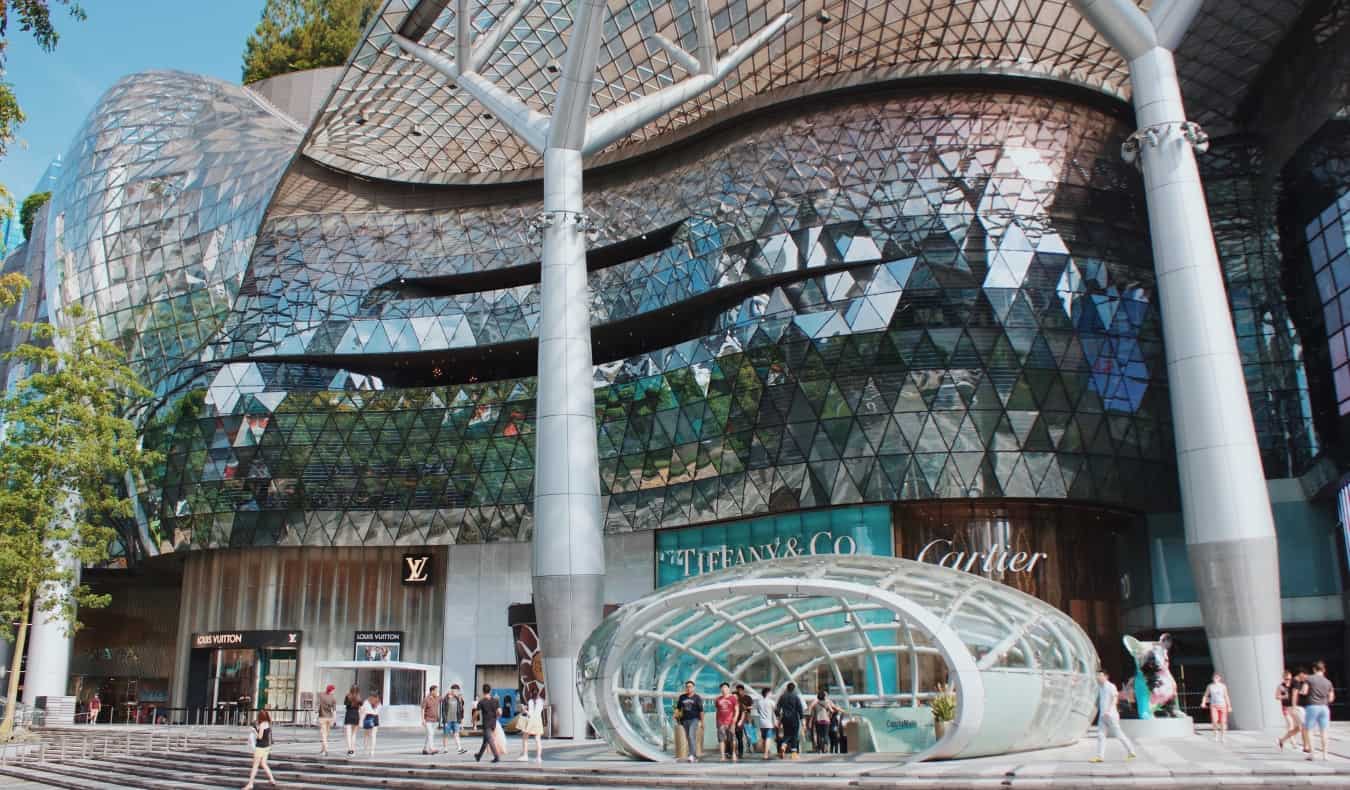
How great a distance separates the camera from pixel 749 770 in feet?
56.9

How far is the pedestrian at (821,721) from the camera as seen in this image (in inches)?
800

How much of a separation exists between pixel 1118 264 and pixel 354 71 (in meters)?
30.3

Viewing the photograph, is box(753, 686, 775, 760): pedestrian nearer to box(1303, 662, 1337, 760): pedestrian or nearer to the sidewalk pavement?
the sidewalk pavement

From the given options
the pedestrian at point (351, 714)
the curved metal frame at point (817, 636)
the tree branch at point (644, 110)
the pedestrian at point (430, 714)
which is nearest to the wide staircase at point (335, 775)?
the pedestrian at point (351, 714)

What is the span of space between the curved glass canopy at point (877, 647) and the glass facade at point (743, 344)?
1716cm

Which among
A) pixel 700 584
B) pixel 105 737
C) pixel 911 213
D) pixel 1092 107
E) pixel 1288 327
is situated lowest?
pixel 105 737

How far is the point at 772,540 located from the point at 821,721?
67.8ft

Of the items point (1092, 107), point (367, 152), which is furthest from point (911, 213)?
point (367, 152)

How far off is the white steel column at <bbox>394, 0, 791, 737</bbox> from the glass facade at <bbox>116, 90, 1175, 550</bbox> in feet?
26.5

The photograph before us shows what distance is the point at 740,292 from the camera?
42844 millimetres

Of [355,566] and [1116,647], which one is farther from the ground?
[355,566]

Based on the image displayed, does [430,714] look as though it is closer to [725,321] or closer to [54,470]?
[54,470]

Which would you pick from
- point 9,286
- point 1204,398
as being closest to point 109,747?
point 9,286

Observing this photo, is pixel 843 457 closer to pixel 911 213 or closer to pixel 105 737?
pixel 911 213
